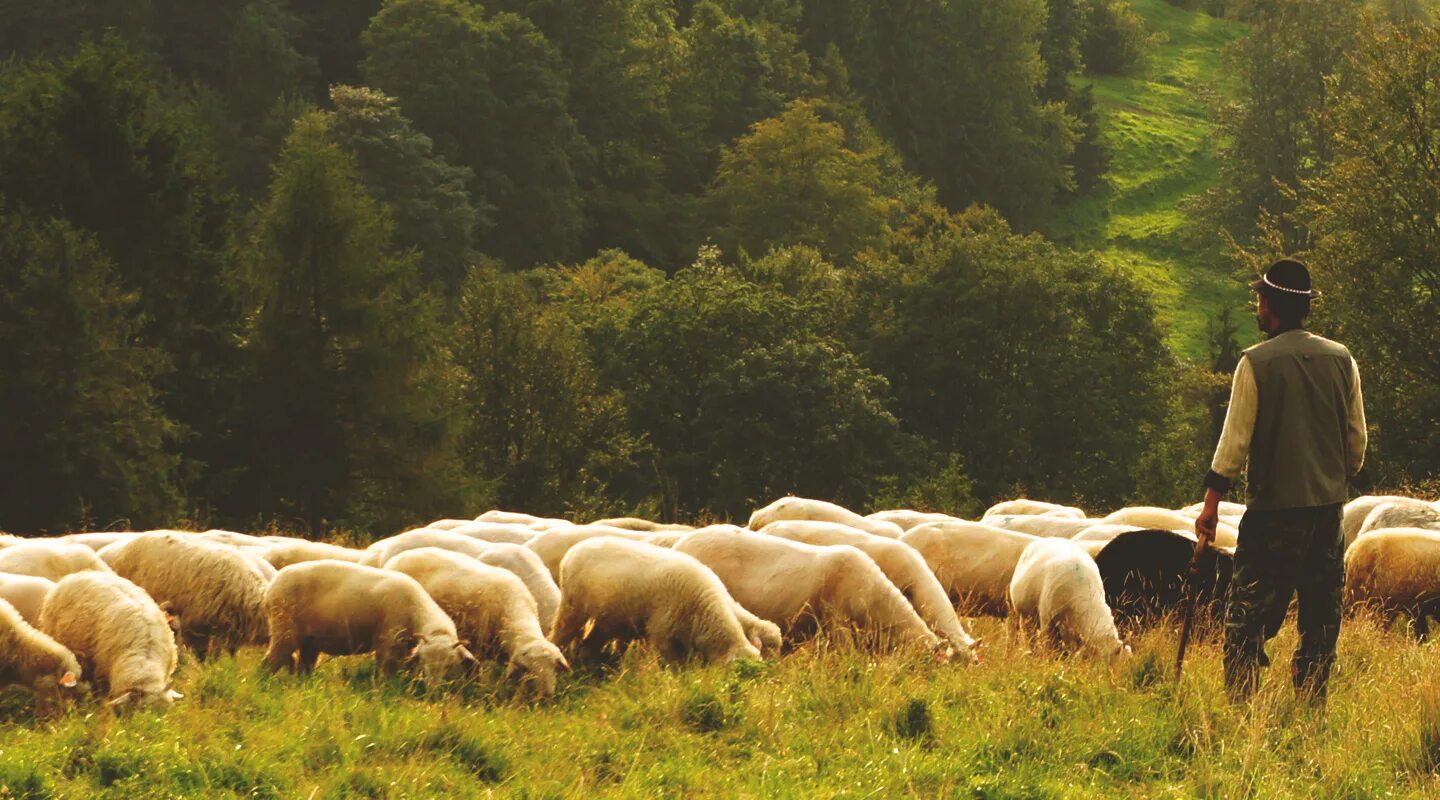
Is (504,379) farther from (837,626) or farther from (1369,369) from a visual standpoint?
(837,626)

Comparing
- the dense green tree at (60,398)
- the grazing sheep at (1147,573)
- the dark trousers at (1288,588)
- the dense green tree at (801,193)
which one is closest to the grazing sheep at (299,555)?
the grazing sheep at (1147,573)

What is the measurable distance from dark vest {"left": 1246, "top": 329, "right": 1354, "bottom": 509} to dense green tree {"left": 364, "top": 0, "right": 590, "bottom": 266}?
3005 inches

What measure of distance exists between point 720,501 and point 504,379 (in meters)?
7.94

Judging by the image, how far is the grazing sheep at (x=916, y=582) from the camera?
12.6 m

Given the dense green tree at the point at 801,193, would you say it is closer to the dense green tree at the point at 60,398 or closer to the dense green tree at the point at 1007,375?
the dense green tree at the point at 1007,375

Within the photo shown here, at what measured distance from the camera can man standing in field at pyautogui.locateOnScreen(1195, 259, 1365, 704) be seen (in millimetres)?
9289

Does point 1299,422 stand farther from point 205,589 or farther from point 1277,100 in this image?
point 1277,100

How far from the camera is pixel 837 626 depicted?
12398 millimetres

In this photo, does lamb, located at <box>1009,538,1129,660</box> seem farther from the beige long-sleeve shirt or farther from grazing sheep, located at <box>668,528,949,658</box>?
the beige long-sleeve shirt

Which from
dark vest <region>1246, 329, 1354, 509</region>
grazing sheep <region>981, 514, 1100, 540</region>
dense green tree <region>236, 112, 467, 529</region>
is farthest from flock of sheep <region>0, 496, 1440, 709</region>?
dense green tree <region>236, 112, 467, 529</region>

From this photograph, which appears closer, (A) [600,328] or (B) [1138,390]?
(A) [600,328]

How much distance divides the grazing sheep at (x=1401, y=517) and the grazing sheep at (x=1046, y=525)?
2.66 metres

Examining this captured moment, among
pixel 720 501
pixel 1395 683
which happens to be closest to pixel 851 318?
pixel 720 501

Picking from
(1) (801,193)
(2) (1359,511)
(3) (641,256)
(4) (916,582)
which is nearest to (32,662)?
(4) (916,582)
